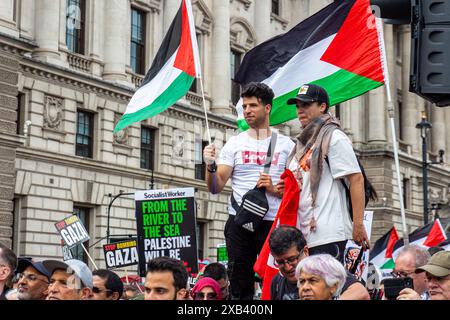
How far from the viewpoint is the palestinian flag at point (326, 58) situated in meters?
9.02

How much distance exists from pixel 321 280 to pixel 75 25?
88.6 ft

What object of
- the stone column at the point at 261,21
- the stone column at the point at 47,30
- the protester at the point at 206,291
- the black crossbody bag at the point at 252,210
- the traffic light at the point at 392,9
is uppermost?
the stone column at the point at 261,21

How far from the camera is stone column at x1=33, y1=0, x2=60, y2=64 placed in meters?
29.1

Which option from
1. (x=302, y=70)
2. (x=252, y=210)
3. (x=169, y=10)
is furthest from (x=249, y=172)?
(x=169, y=10)

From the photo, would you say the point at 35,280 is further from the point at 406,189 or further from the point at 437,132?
the point at 437,132

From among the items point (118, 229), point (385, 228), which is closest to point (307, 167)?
point (118, 229)

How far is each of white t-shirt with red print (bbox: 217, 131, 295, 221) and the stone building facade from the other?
19724 mm

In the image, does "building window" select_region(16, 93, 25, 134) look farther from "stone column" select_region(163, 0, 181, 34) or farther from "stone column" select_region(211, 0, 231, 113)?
"stone column" select_region(211, 0, 231, 113)

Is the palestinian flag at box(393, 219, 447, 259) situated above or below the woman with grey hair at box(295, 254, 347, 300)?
above

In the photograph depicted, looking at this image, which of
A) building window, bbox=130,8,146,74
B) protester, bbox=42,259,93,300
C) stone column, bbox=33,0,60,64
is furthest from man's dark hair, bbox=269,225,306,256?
building window, bbox=130,8,146,74

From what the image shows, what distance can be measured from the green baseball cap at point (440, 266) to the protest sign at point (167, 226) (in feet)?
20.2

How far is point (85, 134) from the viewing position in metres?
30.9

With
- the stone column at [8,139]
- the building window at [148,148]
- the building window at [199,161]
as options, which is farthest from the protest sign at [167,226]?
the building window at [199,161]

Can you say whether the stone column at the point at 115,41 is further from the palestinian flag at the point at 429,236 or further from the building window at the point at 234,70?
the palestinian flag at the point at 429,236
